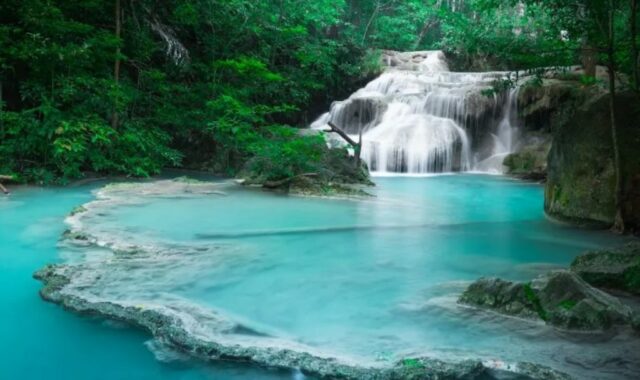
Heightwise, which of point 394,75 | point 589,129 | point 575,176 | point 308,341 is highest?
point 394,75

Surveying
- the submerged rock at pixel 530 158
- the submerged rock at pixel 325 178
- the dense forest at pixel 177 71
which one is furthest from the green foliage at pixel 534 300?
the submerged rock at pixel 530 158

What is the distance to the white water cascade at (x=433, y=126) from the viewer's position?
16.2 metres

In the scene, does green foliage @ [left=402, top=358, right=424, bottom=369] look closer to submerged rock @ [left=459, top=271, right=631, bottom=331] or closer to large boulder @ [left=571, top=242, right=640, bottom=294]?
submerged rock @ [left=459, top=271, right=631, bottom=331]

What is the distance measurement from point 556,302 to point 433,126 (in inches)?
546

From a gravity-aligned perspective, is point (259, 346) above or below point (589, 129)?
below

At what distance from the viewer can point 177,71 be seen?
14109 mm

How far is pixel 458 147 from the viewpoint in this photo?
1689cm

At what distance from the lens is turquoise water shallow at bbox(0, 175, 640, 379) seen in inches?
121

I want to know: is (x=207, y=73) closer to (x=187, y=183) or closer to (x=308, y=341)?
(x=187, y=183)

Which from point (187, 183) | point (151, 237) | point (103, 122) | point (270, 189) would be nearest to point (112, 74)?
point (103, 122)

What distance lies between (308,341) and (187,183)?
790 centimetres

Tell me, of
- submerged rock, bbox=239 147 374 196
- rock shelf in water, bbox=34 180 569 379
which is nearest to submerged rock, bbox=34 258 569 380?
rock shelf in water, bbox=34 180 569 379

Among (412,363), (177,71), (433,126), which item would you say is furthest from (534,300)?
(433,126)

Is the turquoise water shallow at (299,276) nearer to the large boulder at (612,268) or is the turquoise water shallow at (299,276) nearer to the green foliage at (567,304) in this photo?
the green foliage at (567,304)
